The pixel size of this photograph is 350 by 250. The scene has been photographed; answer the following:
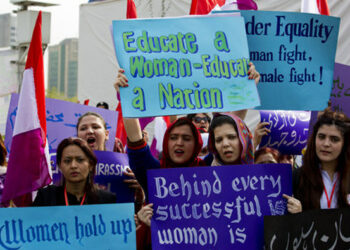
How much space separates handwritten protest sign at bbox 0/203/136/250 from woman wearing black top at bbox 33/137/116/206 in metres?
0.18

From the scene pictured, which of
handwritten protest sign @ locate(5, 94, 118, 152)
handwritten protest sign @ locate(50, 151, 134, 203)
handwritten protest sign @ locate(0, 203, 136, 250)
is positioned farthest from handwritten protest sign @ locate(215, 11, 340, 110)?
handwritten protest sign @ locate(5, 94, 118, 152)

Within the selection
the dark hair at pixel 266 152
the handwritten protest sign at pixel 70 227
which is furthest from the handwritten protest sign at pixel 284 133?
the handwritten protest sign at pixel 70 227

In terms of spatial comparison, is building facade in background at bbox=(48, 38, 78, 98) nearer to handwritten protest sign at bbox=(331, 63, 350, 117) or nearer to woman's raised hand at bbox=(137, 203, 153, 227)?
handwritten protest sign at bbox=(331, 63, 350, 117)

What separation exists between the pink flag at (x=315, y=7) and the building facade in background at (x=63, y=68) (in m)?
175

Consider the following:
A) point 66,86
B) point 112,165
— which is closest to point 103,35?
point 112,165

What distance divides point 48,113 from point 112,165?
104cm

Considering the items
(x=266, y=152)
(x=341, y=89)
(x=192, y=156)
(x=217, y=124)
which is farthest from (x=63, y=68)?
(x=217, y=124)

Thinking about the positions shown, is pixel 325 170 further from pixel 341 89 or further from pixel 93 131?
pixel 93 131

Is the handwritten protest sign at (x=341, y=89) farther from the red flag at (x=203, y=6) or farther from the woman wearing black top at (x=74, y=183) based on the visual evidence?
the woman wearing black top at (x=74, y=183)

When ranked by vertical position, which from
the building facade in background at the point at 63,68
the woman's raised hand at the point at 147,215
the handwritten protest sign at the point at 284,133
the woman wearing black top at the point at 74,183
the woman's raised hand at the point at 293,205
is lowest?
the woman's raised hand at the point at 147,215

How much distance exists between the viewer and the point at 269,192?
10.7 feet

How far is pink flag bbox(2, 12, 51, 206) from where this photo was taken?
3686 millimetres

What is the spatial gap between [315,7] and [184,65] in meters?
1.66

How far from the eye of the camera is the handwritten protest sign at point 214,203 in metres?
3.24
